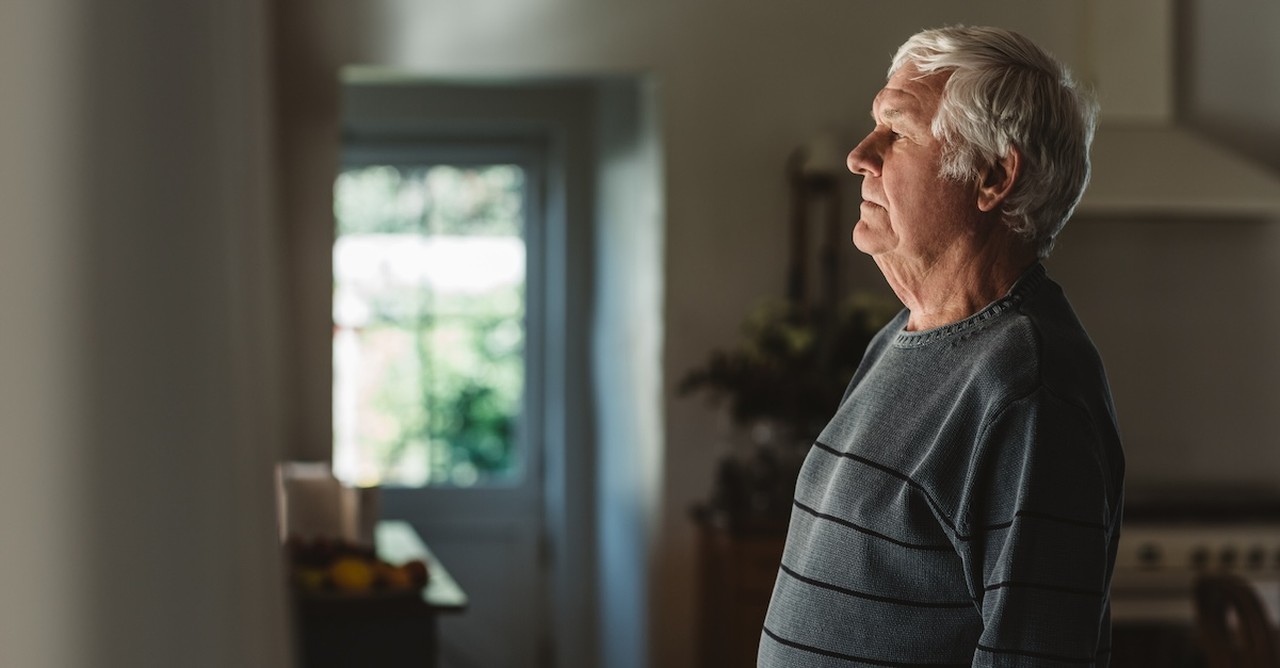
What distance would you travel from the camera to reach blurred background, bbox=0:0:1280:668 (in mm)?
618

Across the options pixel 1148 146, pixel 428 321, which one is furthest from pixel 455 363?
pixel 1148 146

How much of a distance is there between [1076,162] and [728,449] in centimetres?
313

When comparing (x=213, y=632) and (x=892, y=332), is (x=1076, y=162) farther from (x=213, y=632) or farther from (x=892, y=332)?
(x=213, y=632)

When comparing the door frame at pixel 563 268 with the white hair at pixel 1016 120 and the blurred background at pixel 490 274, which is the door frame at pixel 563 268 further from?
the white hair at pixel 1016 120

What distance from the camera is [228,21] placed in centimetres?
114

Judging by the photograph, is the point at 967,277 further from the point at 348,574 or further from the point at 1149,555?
the point at 1149,555

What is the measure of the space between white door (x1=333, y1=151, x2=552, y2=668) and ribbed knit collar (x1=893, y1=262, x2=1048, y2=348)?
4.50 metres

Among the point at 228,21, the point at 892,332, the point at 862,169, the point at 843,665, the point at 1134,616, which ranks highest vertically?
the point at 228,21

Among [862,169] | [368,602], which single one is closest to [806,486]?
[862,169]

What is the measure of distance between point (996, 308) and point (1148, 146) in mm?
3271

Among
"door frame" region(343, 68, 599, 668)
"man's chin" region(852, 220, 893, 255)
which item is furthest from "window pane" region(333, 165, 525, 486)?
"man's chin" region(852, 220, 893, 255)

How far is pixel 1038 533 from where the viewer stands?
0.96 meters

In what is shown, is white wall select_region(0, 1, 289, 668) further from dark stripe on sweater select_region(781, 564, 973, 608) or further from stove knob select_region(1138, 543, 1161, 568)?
stove knob select_region(1138, 543, 1161, 568)

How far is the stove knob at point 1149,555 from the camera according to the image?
3812 millimetres
